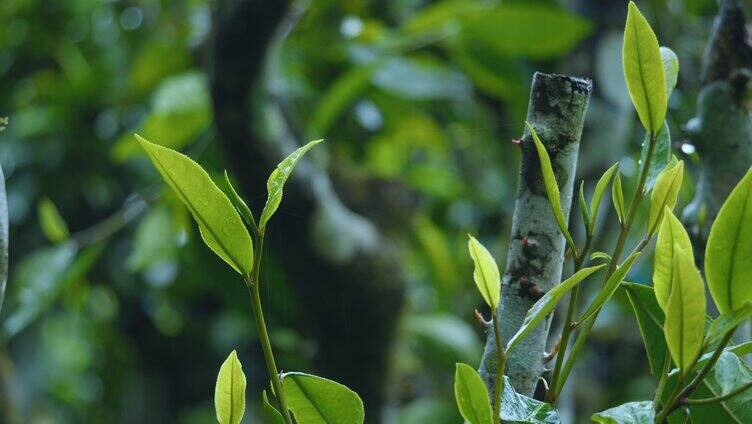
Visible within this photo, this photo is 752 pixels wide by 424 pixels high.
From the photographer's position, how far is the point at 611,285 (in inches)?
11.2

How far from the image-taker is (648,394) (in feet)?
4.34

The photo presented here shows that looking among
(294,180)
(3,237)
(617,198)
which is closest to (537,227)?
(617,198)

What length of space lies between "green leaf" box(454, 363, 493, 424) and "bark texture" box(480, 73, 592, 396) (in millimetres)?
49

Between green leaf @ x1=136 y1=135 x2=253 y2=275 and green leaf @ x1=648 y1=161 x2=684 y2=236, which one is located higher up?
green leaf @ x1=136 y1=135 x2=253 y2=275

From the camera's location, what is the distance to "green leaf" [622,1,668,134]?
296 mm

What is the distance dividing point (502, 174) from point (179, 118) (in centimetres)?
59

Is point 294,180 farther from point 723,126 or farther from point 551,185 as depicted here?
point 551,185

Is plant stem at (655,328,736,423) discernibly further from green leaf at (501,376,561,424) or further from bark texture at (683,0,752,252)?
bark texture at (683,0,752,252)

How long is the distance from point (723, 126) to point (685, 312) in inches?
11.4

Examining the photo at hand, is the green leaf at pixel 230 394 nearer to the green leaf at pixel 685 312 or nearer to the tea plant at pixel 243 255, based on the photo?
the tea plant at pixel 243 255

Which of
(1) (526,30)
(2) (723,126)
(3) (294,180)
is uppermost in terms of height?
(2) (723,126)

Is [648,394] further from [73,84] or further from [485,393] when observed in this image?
[485,393]

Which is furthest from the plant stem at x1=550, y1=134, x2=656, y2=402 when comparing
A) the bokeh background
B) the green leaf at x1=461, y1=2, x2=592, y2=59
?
the green leaf at x1=461, y1=2, x2=592, y2=59

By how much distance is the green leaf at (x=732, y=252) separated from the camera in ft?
0.86
